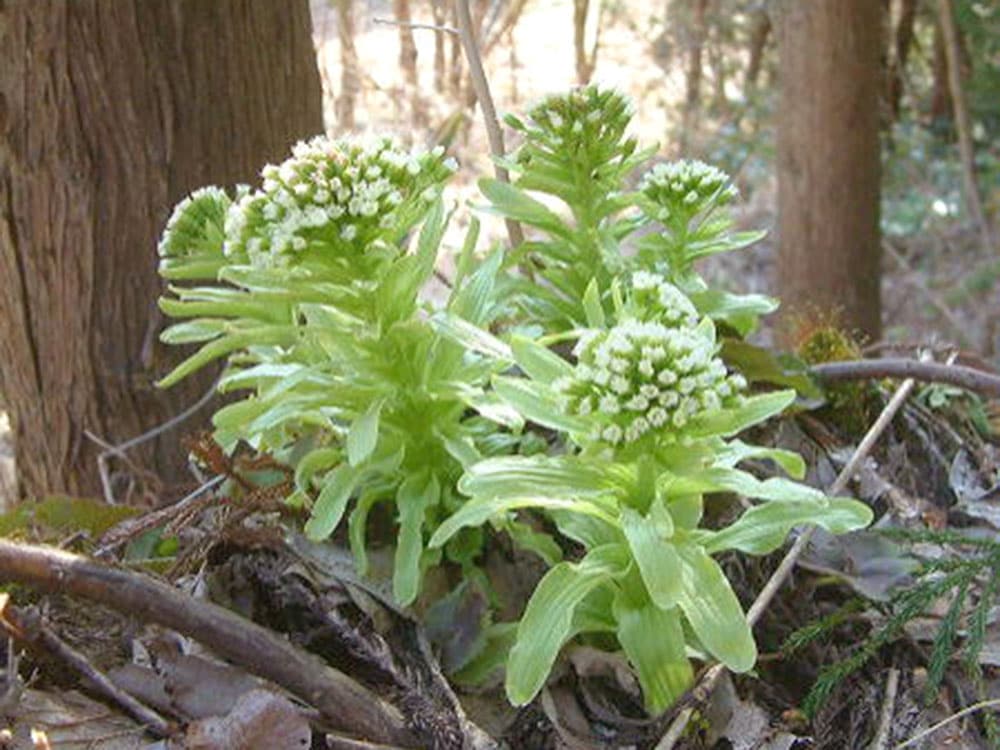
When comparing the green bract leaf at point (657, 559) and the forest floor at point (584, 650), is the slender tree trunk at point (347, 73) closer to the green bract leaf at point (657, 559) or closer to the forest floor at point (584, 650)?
the forest floor at point (584, 650)

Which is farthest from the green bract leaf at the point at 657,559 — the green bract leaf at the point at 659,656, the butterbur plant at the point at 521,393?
the green bract leaf at the point at 659,656

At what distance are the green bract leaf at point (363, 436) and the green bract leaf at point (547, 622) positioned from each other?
219 millimetres

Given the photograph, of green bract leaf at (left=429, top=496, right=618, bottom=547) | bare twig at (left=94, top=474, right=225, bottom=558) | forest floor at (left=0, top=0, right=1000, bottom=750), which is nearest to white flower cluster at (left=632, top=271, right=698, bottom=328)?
green bract leaf at (left=429, top=496, right=618, bottom=547)

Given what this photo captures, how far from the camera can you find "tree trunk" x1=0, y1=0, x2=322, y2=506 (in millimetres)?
2201

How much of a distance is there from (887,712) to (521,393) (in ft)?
1.66

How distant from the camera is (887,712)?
1.35 meters

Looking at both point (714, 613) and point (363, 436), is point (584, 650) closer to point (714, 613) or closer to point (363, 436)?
point (714, 613)

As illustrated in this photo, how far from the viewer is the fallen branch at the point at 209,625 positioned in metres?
1.20

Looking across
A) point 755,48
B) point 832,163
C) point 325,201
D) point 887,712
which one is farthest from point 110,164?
point 755,48

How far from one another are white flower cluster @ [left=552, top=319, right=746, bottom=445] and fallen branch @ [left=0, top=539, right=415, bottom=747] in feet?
1.10

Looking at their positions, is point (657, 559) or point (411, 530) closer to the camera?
point (657, 559)

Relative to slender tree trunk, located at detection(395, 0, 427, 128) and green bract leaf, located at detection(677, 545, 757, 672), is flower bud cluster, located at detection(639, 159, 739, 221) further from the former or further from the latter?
slender tree trunk, located at detection(395, 0, 427, 128)

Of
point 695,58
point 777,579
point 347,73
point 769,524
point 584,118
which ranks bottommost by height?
point 777,579

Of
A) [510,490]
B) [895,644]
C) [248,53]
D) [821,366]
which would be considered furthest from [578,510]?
[248,53]
